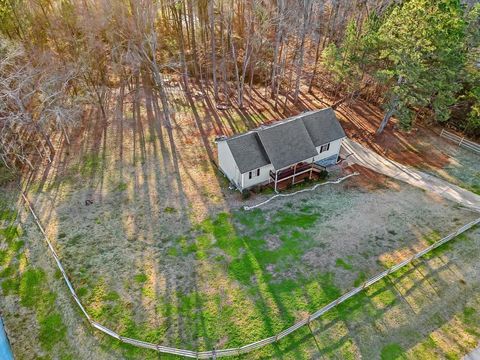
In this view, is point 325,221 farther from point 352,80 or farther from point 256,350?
point 352,80

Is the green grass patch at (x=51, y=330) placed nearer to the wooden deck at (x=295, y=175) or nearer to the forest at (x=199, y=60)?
the forest at (x=199, y=60)

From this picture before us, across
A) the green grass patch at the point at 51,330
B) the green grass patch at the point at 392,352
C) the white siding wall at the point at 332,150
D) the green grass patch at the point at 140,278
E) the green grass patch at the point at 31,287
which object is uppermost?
the white siding wall at the point at 332,150

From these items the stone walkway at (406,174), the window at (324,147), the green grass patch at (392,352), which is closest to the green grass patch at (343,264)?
the green grass patch at (392,352)

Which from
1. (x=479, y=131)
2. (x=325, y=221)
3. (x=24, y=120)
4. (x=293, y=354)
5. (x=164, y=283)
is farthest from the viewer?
(x=479, y=131)

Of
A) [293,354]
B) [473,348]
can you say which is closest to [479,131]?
[473,348]

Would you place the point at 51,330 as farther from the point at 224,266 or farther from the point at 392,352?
the point at 392,352

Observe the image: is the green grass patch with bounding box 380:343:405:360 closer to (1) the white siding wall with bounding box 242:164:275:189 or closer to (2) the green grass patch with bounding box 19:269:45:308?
(1) the white siding wall with bounding box 242:164:275:189
